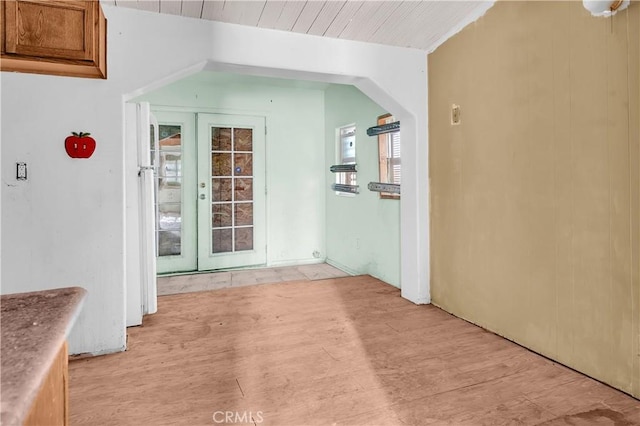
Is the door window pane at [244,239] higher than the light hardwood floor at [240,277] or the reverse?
higher

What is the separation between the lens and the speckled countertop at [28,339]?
594 millimetres

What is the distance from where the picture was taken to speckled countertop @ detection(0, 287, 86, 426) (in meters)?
0.59

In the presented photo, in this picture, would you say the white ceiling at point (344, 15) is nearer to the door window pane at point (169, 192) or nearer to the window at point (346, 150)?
the window at point (346, 150)

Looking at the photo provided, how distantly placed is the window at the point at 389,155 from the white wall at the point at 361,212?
0.07 metres

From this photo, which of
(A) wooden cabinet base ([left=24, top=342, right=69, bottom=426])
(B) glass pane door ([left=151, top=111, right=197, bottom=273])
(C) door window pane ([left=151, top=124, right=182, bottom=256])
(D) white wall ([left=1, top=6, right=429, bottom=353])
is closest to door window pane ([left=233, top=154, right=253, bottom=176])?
(B) glass pane door ([left=151, top=111, right=197, bottom=273])

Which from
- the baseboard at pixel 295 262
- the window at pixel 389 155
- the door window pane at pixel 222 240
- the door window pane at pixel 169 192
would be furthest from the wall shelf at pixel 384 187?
the door window pane at pixel 169 192

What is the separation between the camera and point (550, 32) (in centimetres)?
215

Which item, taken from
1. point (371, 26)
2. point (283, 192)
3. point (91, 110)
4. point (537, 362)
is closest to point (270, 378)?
point (537, 362)

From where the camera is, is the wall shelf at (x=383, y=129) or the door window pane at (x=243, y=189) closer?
the wall shelf at (x=383, y=129)

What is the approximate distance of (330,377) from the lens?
2055 mm

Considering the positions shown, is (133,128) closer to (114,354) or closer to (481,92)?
(114,354)

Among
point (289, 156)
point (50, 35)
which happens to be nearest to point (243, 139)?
point (289, 156)

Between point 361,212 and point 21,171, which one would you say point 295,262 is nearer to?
point 361,212

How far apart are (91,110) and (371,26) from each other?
2037 millimetres
